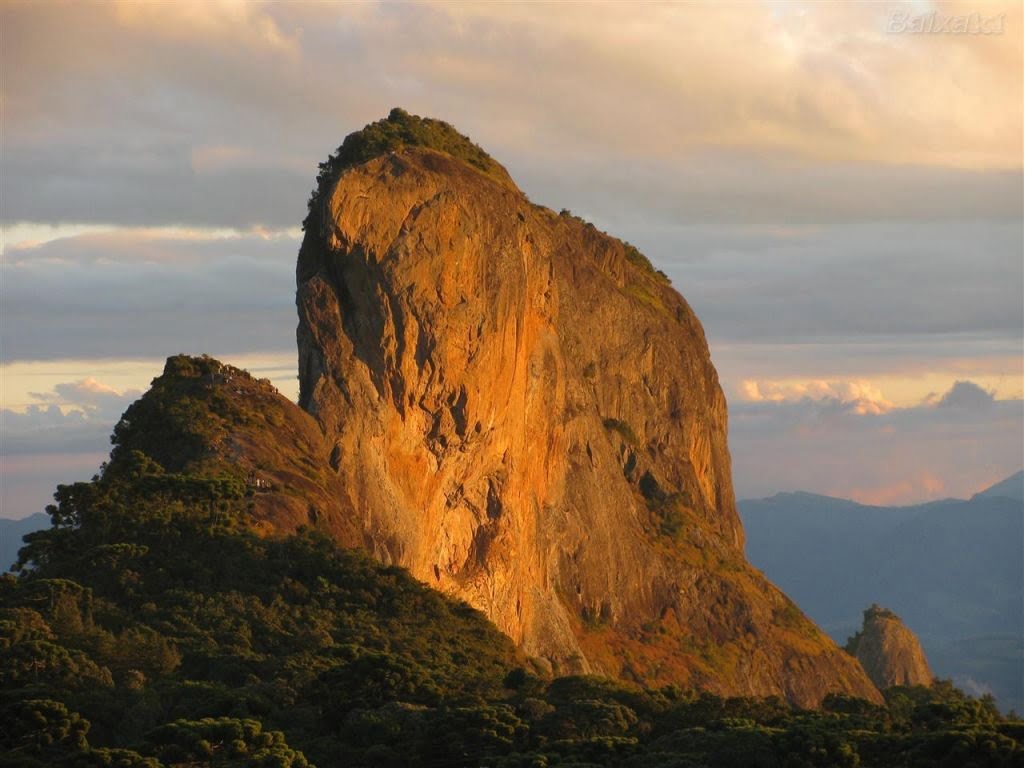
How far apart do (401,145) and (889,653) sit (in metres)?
86.7

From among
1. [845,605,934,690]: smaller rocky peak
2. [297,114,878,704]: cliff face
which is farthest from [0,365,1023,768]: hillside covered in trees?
[845,605,934,690]: smaller rocky peak

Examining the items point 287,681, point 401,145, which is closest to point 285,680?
point 287,681

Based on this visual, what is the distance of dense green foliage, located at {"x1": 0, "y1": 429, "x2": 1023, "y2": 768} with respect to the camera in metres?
63.2

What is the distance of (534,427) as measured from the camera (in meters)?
128

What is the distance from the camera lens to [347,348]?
353 ft

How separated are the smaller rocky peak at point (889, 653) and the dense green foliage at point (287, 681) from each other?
3608 inches

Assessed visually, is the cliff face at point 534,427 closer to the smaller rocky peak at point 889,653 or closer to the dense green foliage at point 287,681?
the dense green foliage at point 287,681

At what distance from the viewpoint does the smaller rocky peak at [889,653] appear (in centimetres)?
18262

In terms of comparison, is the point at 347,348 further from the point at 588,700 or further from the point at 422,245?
the point at 588,700

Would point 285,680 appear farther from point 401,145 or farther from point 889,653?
point 889,653

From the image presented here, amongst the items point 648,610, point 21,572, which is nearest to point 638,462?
point 648,610

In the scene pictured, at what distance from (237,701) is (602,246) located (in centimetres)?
9513

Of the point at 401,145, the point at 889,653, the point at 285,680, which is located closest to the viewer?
the point at 285,680

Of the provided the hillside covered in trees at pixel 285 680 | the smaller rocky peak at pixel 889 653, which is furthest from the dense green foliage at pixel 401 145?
the smaller rocky peak at pixel 889 653
